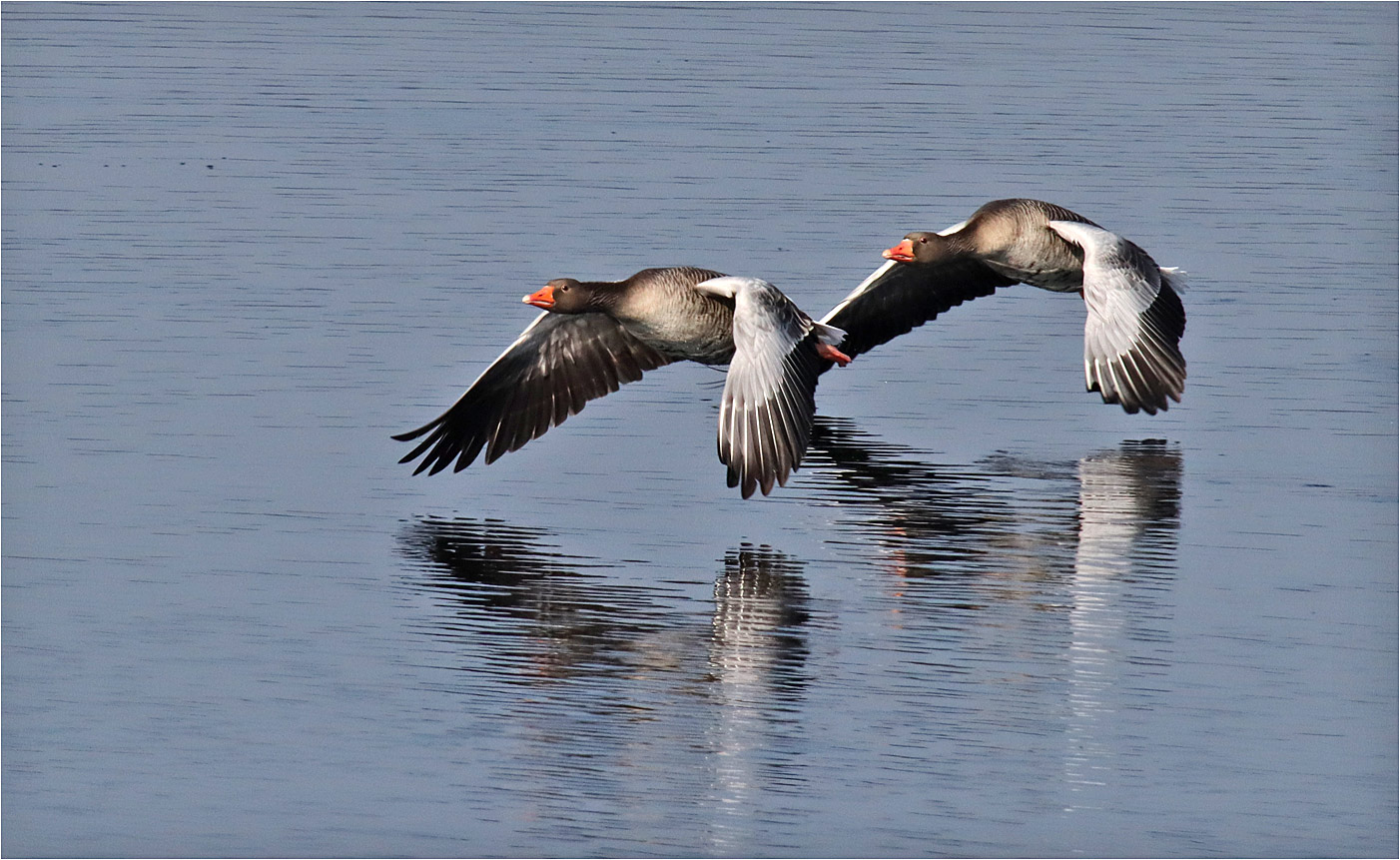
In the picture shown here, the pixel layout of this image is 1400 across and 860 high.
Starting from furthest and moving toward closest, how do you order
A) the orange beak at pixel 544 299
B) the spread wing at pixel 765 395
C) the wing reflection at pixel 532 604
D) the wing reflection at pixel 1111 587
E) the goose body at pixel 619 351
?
the orange beak at pixel 544 299 → the goose body at pixel 619 351 → the spread wing at pixel 765 395 → the wing reflection at pixel 532 604 → the wing reflection at pixel 1111 587

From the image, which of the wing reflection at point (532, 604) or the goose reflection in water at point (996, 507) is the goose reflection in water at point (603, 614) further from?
the goose reflection in water at point (996, 507)

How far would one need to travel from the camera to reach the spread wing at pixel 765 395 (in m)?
9.12

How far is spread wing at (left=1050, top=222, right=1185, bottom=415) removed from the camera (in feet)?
35.7

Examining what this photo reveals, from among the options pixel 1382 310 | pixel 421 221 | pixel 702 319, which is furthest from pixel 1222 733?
pixel 421 221

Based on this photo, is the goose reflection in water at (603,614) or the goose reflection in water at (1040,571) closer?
the goose reflection in water at (1040,571)

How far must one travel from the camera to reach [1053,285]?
12.6 m

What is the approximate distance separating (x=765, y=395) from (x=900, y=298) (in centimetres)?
346

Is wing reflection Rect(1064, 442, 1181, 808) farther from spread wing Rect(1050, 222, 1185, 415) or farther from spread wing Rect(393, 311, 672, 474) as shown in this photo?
spread wing Rect(393, 311, 672, 474)

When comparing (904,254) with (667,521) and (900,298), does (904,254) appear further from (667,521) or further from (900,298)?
(667,521)

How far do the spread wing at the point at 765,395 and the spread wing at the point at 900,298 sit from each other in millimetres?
2362

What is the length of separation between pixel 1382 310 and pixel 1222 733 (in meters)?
7.25

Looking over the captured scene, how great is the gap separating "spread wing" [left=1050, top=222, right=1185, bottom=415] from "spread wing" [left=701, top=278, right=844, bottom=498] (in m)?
1.72

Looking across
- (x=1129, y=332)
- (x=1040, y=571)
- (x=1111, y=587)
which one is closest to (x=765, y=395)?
(x=1040, y=571)

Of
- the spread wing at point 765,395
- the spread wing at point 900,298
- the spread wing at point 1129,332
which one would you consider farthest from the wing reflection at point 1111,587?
the spread wing at point 900,298
